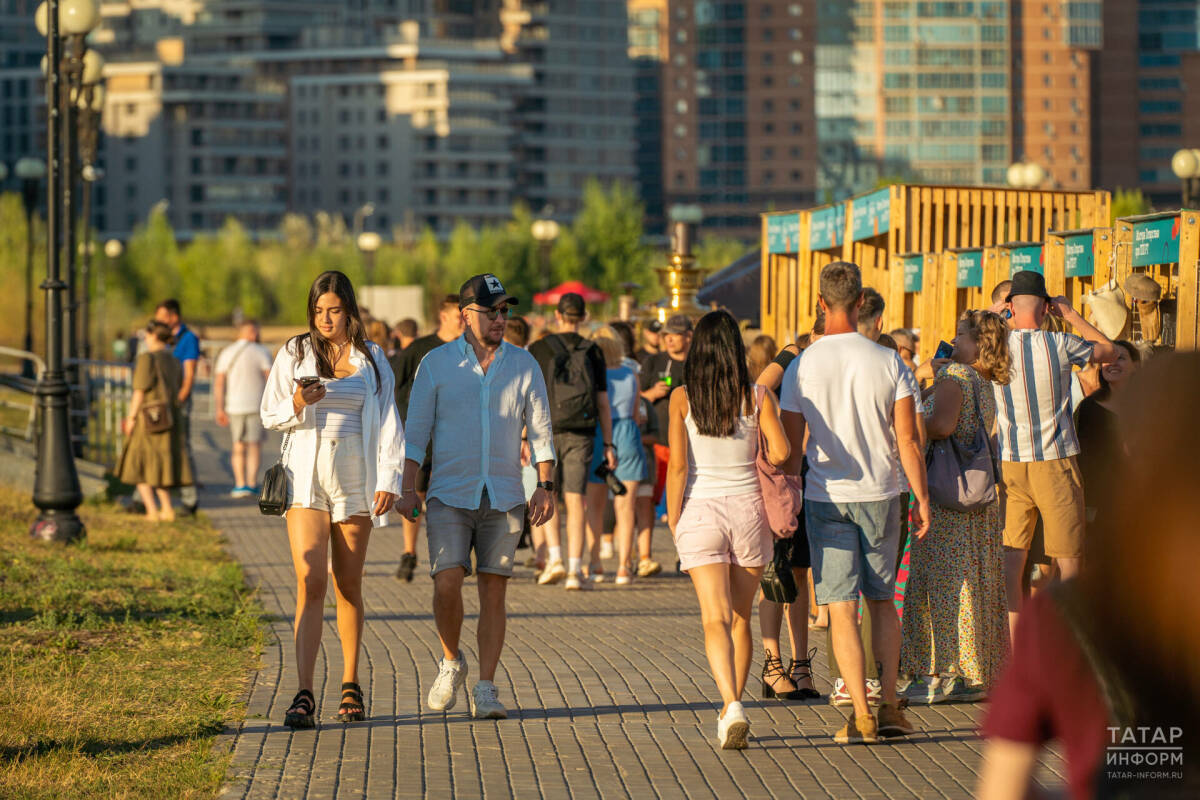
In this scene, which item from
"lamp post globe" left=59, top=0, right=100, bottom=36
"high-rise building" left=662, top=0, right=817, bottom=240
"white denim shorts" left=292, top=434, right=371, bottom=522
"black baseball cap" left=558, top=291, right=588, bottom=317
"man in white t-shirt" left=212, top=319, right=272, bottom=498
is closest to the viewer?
"white denim shorts" left=292, top=434, right=371, bottom=522

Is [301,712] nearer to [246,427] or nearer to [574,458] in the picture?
[574,458]

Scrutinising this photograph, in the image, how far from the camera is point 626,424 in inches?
547

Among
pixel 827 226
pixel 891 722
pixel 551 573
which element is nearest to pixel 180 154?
pixel 827 226

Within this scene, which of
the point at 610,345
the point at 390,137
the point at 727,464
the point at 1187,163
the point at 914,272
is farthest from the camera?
the point at 390,137

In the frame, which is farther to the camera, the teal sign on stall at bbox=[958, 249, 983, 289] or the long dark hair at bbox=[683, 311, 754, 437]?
the teal sign on stall at bbox=[958, 249, 983, 289]

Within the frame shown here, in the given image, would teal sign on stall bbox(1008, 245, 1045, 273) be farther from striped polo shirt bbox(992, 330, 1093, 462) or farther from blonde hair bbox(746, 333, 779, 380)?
striped polo shirt bbox(992, 330, 1093, 462)

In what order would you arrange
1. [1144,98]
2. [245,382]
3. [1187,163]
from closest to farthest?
[245,382], [1187,163], [1144,98]

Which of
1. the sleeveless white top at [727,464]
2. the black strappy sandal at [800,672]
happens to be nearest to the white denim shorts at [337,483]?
the sleeveless white top at [727,464]

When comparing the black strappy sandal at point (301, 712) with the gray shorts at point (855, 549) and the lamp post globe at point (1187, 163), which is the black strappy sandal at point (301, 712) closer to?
the gray shorts at point (855, 549)

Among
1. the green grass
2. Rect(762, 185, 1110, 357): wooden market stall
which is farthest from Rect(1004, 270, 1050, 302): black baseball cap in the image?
Rect(762, 185, 1110, 357): wooden market stall

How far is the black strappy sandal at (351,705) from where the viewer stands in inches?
315

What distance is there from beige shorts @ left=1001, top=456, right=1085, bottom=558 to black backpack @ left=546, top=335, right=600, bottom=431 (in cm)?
419

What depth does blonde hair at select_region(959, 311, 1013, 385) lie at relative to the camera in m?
8.45

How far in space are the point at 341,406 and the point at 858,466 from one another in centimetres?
223
